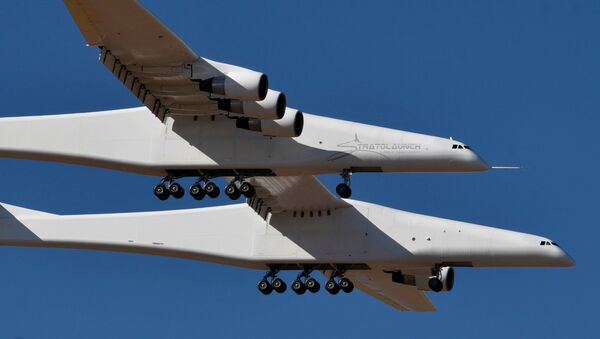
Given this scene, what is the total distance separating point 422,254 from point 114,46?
14.6 meters

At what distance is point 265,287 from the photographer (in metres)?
75.1

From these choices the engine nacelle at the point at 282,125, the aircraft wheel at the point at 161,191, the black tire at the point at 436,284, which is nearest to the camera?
the engine nacelle at the point at 282,125

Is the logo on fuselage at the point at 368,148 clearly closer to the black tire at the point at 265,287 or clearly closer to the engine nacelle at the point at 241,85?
the engine nacelle at the point at 241,85

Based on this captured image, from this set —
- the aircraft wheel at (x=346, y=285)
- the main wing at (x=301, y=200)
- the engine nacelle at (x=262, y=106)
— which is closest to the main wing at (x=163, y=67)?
the engine nacelle at (x=262, y=106)

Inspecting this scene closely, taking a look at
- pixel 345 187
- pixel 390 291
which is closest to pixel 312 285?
pixel 390 291

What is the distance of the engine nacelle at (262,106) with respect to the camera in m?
65.3

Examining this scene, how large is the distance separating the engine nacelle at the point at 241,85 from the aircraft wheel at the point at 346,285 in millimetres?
12524

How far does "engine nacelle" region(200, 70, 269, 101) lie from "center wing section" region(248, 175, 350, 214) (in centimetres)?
826

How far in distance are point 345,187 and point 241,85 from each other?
18.4ft

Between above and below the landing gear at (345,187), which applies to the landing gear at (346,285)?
below

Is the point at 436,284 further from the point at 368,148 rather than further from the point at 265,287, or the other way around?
the point at 368,148

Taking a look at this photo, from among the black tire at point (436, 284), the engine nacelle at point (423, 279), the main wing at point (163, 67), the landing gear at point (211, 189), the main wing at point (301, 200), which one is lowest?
the black tire at point (436, 284)

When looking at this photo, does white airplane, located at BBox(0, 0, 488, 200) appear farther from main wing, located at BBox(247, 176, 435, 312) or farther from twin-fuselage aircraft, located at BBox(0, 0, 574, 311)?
main wing, located at BBox(247, 176, 435, 312)

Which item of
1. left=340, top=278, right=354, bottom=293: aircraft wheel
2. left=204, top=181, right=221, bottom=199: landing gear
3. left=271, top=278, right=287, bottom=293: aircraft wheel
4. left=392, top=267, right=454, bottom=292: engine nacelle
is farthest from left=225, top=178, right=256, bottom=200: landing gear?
left=392, top=267, right=454, bottom=292: engine nacelle
